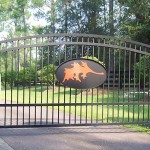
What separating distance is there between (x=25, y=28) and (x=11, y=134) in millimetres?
49671

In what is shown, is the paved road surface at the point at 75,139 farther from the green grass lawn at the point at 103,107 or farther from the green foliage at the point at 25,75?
the green foliage at the point at 25,75

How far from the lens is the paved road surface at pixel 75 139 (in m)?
7.64

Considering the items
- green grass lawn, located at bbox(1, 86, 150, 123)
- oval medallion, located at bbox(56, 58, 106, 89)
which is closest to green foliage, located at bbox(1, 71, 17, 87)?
green grass lawn, located at bbox(1, 86, 150, 123)

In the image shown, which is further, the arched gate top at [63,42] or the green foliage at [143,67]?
the green foliage at [143,67]

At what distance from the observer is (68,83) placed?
912 cm

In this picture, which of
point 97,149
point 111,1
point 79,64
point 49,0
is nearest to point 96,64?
point 79,64

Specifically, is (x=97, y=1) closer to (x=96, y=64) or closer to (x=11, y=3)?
(x=11, y=3)

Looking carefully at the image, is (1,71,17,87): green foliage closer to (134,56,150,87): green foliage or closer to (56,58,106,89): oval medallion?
(56,58,106,89): oval medallion

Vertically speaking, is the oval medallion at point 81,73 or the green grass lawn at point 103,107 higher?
the oval medallion at point 81,73

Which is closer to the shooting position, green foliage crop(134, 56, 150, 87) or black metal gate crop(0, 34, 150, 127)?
black metal gate crop(0, 34, 150, 127)

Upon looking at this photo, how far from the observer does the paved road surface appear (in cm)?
764

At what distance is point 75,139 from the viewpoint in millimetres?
8461

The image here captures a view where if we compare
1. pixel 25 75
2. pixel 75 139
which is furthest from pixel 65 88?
pixel 75 139

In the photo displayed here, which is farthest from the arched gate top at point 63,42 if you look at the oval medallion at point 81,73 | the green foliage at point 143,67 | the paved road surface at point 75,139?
the paved road surface at point 75,139
